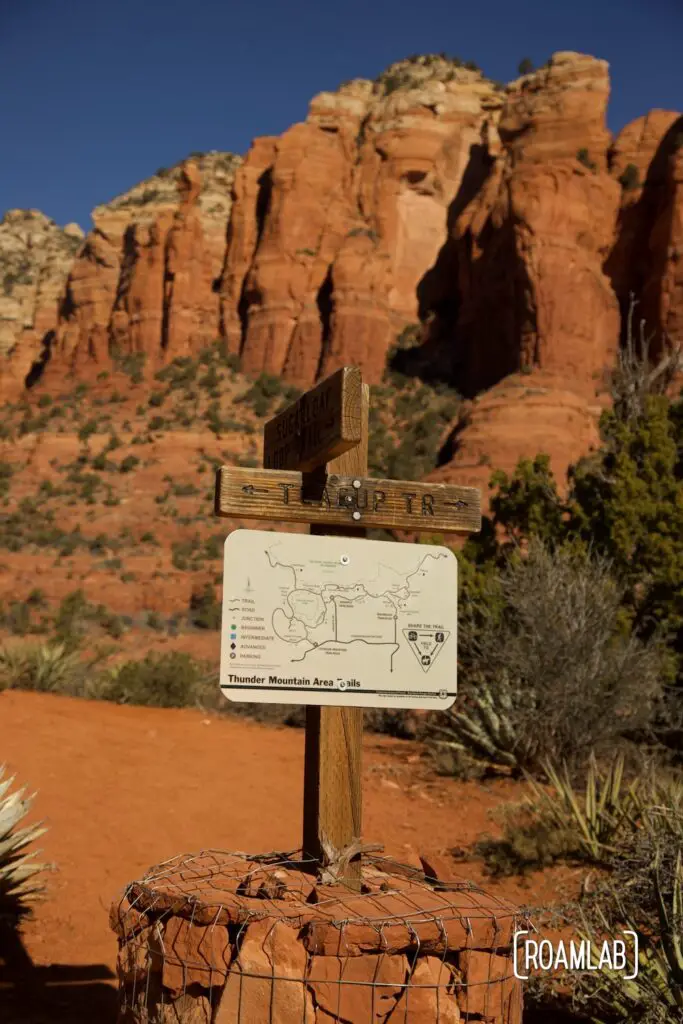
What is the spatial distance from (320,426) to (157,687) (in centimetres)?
1105

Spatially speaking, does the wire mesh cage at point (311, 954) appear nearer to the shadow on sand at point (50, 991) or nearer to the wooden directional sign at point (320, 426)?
the shadow on sand at point (50, 991)

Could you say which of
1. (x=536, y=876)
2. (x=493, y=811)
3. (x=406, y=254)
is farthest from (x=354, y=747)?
(x=406, y=254)

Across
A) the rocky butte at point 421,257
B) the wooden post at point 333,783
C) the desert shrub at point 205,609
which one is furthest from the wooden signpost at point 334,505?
the rocky butte at point 421,257

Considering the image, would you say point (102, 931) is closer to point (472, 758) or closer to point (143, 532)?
point (472, 758)

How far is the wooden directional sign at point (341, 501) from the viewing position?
3486mm

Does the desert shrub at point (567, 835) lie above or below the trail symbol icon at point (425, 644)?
below

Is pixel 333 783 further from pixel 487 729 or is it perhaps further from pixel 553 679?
pixel 487 729

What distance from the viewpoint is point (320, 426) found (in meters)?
3.56

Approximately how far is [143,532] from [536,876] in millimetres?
32305

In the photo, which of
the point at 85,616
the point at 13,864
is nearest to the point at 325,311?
the point at 85,616

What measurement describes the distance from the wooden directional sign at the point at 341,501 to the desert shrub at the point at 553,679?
5824mm

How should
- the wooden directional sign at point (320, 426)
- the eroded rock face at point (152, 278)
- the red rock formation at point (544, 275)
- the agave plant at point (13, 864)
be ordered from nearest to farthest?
the wooden directional sign at point (320, 426) → the agave plant at point (13, 864) → the red rock formation at point (544, 275) → the eroded rock face at point (152, 278)

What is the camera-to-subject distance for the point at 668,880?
440cm

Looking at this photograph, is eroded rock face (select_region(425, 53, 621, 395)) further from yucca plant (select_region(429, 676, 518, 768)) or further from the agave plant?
the agave plant
